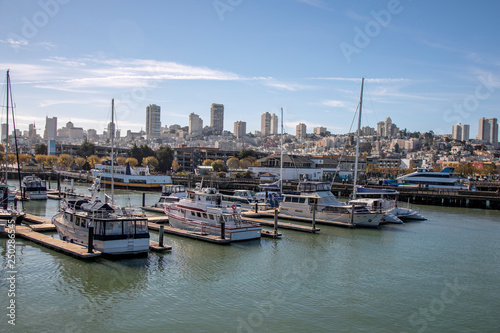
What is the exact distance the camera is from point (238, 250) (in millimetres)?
26281

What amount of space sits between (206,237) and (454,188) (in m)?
54.1

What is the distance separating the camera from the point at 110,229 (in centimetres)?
2312

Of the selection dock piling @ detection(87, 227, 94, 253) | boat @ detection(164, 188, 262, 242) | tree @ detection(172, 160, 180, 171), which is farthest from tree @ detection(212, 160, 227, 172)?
dock piling @ detection(87, 227, 94, 253)

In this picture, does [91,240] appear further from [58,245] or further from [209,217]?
[209,217]

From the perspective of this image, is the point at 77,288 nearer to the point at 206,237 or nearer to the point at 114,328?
the point at 114,328

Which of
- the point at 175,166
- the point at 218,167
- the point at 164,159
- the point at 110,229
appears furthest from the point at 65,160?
the point at 110,229

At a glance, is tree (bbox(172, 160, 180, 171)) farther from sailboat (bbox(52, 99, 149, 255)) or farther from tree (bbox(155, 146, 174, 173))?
sailboat (bbox(52, 99, 149, 255))

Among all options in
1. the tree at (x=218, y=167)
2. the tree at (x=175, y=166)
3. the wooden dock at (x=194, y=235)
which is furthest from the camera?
the tree at (x=175, y=166)

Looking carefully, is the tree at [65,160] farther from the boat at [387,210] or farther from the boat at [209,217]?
the boat at [387,210]

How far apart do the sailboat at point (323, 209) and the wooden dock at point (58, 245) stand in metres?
18.8

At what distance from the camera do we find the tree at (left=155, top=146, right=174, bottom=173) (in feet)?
384

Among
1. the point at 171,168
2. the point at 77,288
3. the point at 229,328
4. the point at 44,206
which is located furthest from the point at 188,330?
the point at 171,168

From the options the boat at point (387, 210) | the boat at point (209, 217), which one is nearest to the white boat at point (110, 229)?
the boat at point (209, 217)

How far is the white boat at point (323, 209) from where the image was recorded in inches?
1442
